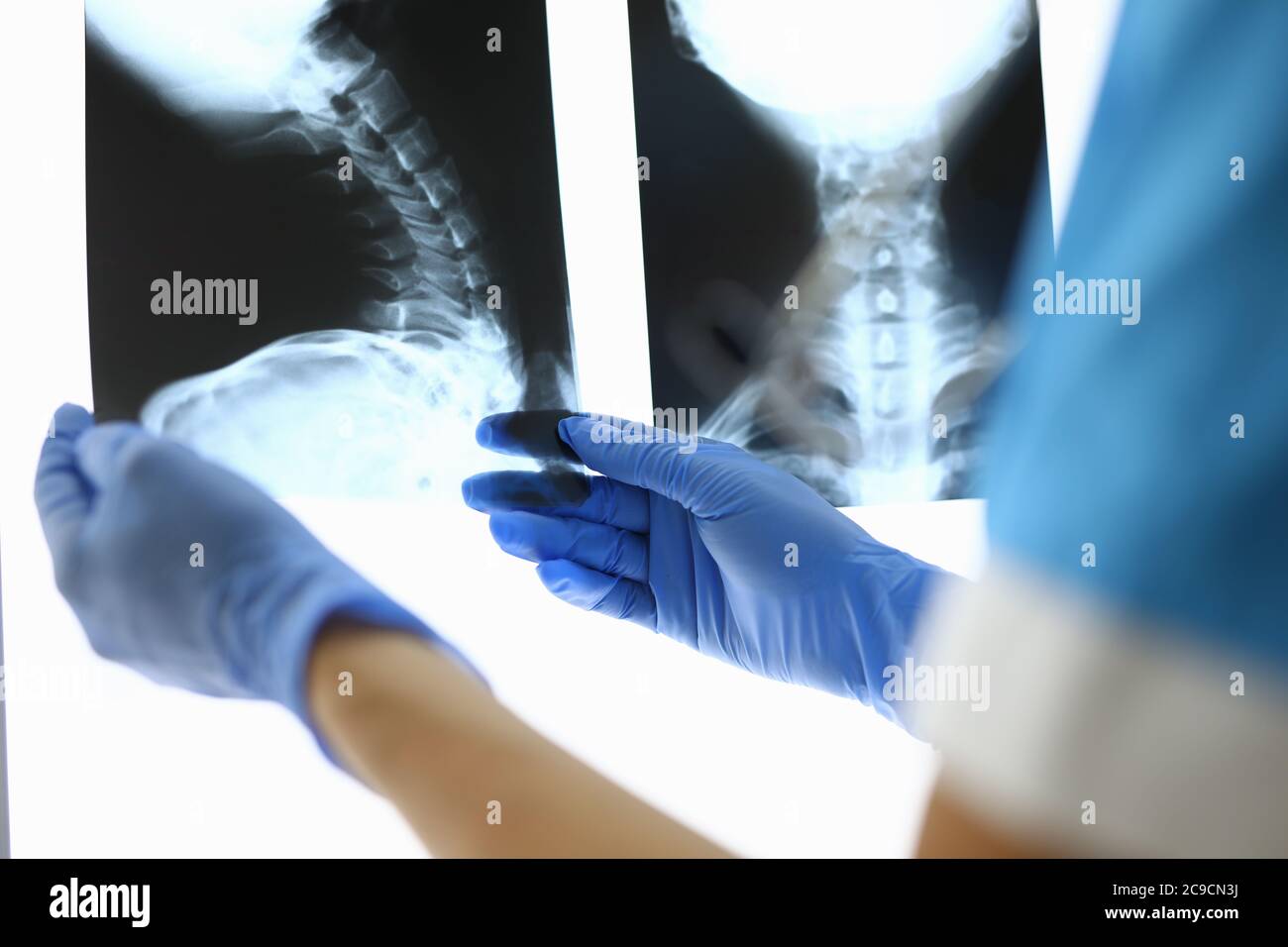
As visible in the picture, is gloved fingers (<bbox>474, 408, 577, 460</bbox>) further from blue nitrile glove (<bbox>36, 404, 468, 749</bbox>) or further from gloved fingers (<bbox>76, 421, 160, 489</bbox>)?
gloved fingers (<bbox>76, 421, 160, 489</bbox>)

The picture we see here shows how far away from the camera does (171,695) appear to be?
896 mm

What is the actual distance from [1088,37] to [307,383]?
1.04 m

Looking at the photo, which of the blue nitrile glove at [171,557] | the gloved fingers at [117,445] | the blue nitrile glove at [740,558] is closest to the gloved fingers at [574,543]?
the blue nitrile glove at [740,558]

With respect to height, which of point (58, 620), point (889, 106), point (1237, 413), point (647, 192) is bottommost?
point (58, 620)

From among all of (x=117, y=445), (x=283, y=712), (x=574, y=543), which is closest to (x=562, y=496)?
(x=574, y=543)

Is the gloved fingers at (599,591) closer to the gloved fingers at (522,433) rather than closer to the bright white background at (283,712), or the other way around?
the bright white background at (283,712)

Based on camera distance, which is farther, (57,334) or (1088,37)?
(1088,37)

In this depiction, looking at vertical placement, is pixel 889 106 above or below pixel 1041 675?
above

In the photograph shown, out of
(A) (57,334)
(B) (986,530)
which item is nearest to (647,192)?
(B) (986,530)

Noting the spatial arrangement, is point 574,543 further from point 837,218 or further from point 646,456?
point 837,218

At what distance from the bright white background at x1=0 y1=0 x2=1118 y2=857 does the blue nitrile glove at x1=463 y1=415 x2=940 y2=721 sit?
41 mm

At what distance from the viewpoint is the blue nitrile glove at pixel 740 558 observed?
35.9 inches

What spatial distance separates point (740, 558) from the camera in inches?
36.9
